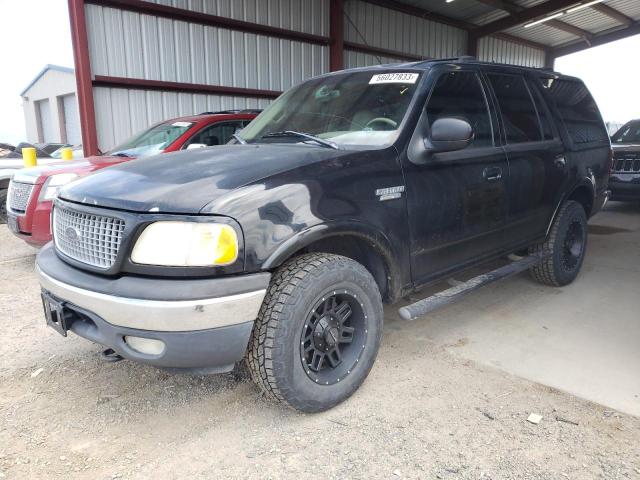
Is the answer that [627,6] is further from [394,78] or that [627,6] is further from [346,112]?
[346,112]

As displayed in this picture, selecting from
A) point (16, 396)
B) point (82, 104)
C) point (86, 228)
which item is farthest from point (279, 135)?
point (82, 104)

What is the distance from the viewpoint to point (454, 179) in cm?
310

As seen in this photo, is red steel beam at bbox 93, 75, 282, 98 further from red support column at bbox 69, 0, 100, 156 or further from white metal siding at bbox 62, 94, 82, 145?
white metal siding at bbox 62, 94, 82, 145

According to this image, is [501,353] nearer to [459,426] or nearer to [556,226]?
[459,426]

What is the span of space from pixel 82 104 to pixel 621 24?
57.9ft

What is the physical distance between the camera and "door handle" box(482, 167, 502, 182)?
10.9 feet

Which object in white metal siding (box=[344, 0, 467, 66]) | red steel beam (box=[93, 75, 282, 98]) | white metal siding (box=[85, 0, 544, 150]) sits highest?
white metal siding (box=[344, 0, 467, 66])

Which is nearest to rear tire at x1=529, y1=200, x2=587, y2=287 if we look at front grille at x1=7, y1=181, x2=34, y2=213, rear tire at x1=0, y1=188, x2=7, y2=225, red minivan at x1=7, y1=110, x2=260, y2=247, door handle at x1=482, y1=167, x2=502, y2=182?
door handle at x1=482, y1=167, x2=502, y2=182

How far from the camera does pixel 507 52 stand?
18.2 m

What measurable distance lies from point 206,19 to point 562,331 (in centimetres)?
947

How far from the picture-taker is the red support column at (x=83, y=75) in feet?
28.5

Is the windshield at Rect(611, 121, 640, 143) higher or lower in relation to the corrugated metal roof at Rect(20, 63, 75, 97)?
lower

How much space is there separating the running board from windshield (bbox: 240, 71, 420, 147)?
39.6 inches

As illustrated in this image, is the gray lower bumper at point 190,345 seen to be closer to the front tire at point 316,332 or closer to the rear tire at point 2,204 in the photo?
the front tire at point 316,332
